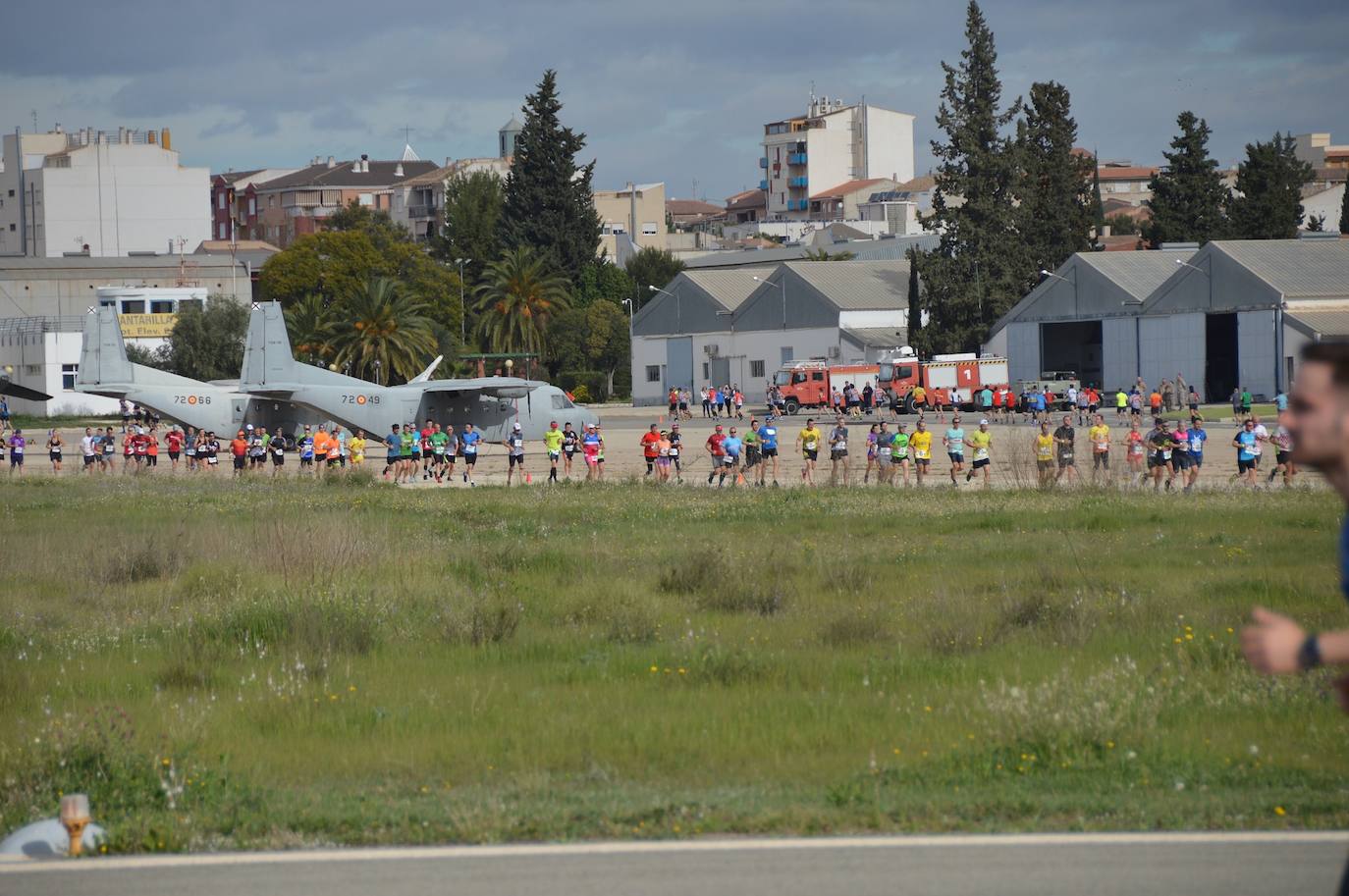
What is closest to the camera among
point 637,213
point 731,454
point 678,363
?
point 731,454

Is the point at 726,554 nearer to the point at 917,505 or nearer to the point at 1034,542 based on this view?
the point at 1034,542

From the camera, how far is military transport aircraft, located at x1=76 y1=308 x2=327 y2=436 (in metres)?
45.9

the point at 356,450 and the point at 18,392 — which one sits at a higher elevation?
the point at 18,392

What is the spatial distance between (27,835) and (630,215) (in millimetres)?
141206

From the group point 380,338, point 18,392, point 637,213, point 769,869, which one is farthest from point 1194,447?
point 637,213

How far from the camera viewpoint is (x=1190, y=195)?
85.8 m

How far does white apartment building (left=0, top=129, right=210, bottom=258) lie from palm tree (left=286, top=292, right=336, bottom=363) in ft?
113

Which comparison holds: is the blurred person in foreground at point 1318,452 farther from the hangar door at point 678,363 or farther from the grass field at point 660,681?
the hangar door at point 678,363

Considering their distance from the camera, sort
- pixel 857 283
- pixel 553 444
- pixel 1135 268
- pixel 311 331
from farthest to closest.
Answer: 1. pixel 857 283
2. pixel 311 331
3. pixel 1135 268
4. pixel 553 444

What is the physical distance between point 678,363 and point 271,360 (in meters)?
42.7

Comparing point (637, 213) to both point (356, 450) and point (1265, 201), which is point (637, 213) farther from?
point (356, 450)

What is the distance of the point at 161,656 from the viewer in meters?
13.6

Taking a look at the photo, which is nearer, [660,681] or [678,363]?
Answer: [660,681]

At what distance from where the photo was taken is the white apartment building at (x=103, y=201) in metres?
118
